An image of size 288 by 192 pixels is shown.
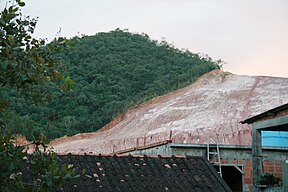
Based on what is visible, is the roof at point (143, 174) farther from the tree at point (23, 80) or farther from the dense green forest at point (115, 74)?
the dense green forest at point (115, 74)

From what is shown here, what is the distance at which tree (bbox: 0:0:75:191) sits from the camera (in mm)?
4391

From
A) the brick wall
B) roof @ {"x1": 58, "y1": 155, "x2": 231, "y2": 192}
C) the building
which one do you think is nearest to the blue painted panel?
the brick wall

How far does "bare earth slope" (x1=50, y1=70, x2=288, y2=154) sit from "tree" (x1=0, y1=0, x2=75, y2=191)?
59.9 feet

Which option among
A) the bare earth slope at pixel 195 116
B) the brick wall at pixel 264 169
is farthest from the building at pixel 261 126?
the bare earth slope at pixel 195 116

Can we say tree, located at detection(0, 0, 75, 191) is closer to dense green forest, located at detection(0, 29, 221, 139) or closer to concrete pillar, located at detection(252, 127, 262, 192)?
concrete pillar, located at detection(252, 127, 262, 192)

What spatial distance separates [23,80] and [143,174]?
6380mm

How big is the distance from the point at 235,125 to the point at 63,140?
35.3 ft

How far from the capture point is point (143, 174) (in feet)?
35.2

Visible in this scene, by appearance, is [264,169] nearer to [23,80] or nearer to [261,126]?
[261,126]

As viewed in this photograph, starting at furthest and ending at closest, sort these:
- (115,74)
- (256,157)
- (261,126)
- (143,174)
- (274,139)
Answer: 1. (115,74)
2. (274,139)
3. (256,157)
4. (261,126)
5. (143,174)

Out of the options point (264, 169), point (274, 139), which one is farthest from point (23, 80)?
point (274, 139)

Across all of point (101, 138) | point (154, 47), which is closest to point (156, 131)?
point (101, 138)

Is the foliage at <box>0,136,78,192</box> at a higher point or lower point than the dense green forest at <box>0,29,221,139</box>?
lower

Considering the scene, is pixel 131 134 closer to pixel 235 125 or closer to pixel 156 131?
pixel 156 131
